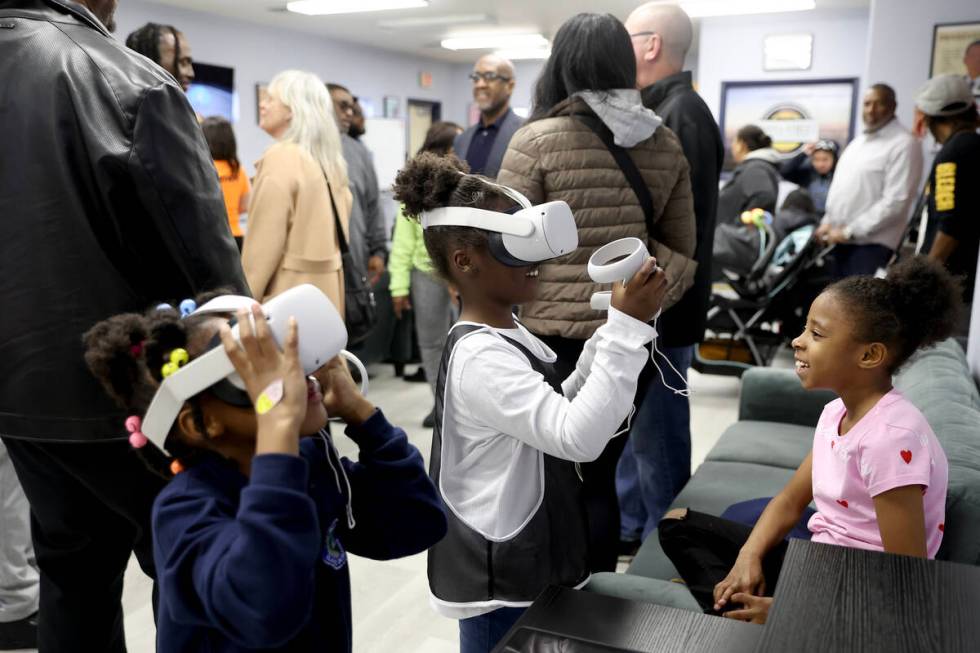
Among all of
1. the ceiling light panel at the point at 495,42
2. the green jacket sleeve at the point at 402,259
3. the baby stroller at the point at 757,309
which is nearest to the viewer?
the green jacket sleeve at the point at 402,259

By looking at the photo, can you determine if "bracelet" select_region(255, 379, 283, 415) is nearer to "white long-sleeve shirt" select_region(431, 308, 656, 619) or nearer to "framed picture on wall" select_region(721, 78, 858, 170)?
"white long-sleeve shirt" select_region(431, 308, 656, 619)

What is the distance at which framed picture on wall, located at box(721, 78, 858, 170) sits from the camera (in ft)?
27.4

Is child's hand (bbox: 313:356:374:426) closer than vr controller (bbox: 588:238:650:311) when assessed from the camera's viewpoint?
Yes

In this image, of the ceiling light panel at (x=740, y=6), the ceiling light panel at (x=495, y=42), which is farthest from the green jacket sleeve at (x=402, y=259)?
the ceiling light panel at (x=495, y=42)

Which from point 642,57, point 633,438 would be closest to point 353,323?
point 633,438

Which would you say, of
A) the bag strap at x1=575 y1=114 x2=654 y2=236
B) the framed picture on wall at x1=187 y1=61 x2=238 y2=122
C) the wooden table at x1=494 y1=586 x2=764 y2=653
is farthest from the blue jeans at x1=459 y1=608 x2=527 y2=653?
the framed picture on wall at x1=187 y1=61 x2=238 y2=122

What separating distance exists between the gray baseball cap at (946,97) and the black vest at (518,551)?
3017mm

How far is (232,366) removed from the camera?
851 millimetres

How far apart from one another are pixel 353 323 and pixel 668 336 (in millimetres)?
1303

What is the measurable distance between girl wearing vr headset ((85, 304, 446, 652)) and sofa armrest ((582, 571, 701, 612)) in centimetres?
54

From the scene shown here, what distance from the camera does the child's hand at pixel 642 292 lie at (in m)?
1.21

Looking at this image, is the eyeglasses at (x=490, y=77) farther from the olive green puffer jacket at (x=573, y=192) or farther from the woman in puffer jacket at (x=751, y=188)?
the woman in puffer jacket at (x=751, y=188)

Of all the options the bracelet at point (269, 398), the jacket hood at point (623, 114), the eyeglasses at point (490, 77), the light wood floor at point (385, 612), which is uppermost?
the eyeglasses at point (490, 77)

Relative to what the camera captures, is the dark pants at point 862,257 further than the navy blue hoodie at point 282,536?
Yes
